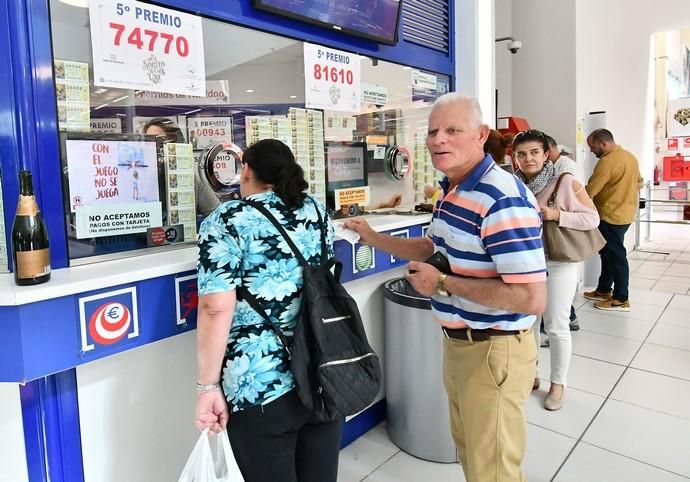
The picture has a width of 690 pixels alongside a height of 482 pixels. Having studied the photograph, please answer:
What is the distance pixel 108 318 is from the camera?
4.74 feet

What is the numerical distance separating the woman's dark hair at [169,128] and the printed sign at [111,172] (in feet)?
0.27

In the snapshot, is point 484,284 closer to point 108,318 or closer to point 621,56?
point 108,318

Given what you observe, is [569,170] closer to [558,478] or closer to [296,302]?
[558,478]

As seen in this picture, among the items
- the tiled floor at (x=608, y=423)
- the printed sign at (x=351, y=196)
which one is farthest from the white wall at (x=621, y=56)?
the printed sign at (x=351, y=196)

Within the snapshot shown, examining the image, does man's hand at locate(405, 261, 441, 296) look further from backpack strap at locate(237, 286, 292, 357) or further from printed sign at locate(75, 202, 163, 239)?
printed sign at locate(75, 202, 163, 239)

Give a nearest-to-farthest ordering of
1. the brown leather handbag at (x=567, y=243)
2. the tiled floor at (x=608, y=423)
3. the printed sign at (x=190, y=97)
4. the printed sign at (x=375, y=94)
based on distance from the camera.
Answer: the printed sign at (x=190, y=97), the tiled floor at (x=608, y=423), the brown leather handbag at (x=567, y=243), the printed sign at (x=375, y=94)

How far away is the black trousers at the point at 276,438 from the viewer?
1433mm

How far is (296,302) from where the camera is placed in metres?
1.46

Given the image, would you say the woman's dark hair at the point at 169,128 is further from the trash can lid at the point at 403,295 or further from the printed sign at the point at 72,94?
the trash can lid at the point at 403,295

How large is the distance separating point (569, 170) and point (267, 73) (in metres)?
1.76

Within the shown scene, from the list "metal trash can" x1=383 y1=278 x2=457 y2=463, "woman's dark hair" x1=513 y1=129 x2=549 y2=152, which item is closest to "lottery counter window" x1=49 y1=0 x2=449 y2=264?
"metal trash can" x1=383 y1=278 x2=457 y2=463

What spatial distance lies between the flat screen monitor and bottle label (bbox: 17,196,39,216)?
121 centimetres

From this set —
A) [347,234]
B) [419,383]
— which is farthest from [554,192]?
[347,234]

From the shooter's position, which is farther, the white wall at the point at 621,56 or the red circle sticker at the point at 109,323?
the white wall at the point at 621,56
